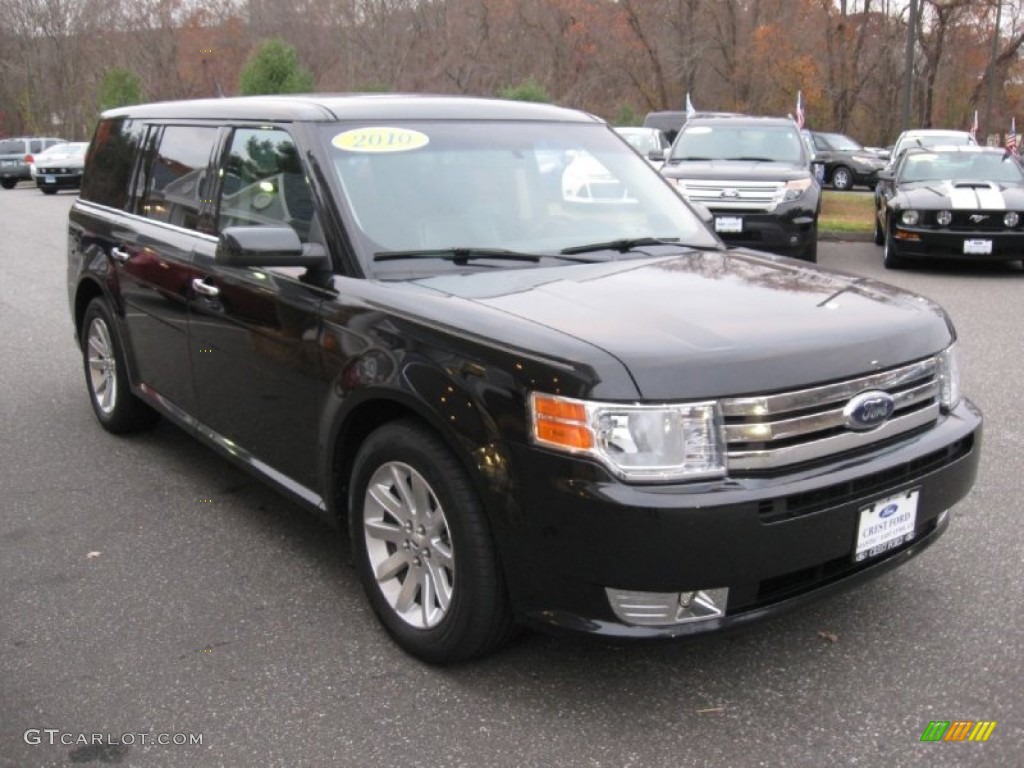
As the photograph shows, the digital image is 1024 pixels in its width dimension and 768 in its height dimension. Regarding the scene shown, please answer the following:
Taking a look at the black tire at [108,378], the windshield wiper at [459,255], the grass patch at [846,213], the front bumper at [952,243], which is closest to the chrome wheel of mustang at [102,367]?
the black tire at [108,378]

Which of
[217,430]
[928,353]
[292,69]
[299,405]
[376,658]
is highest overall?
[292,69]

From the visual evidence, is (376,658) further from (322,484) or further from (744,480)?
(744,480)

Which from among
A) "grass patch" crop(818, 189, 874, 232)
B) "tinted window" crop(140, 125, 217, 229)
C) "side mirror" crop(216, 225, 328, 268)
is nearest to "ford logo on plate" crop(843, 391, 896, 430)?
"side mirror" crop(216, 225, 328, 268)

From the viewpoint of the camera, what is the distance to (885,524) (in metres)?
3.05

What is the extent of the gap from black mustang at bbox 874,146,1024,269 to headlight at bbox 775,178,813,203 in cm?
123

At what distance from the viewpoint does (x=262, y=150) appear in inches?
162

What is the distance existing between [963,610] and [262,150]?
316 centimetres

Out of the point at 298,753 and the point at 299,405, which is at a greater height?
the point at 299,405

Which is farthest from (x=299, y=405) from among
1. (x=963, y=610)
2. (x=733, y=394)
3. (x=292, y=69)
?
(x=292, y=69)

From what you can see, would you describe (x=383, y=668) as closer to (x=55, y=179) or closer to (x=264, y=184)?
→ (x=264, y=184)

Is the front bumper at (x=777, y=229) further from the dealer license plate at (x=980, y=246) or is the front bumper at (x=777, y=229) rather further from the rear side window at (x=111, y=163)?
the rear side window at (x=111, y=163)

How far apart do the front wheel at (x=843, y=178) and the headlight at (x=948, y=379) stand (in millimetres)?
28430

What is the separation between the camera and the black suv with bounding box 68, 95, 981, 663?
2.74m

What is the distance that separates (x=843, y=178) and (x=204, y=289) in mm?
28699
